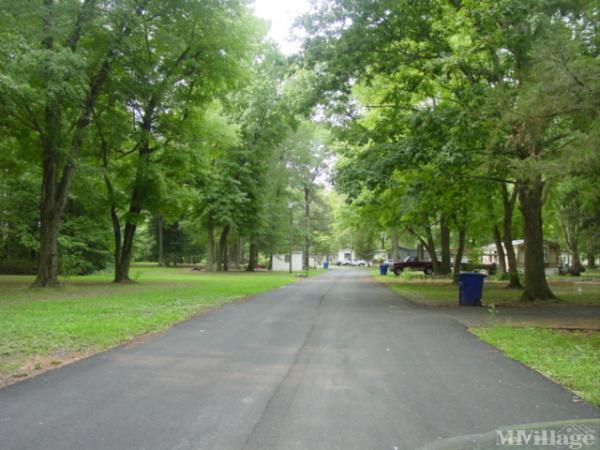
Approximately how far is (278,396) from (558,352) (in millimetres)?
5025

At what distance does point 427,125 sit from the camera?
48.1 ft

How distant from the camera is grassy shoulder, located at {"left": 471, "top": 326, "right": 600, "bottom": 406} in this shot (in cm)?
584

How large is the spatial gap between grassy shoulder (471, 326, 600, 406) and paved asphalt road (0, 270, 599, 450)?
24 cm

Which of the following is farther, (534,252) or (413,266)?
(413,266)

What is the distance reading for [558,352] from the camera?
7648 millimetres

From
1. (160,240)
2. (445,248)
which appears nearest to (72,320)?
(445,248)

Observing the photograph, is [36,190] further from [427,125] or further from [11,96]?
[427,125]

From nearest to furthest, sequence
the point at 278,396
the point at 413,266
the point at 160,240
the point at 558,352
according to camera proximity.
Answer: the point at 278,396
the point at 558,352
the point at 413,266
the point at 160,240

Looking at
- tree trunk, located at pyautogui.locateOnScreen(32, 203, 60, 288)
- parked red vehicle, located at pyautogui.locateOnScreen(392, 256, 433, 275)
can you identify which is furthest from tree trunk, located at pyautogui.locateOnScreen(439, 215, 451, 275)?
tree trunk, located at pyautogui.locateOnScreen(32, 203, 60, 288)

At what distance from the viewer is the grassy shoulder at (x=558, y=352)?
5.84 metres

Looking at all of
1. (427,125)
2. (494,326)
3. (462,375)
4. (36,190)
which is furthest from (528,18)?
(36,190)

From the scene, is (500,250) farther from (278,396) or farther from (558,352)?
(278,396)

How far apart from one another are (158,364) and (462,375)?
13.8ft

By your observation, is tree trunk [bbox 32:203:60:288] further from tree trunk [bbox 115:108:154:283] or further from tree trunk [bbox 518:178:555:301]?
tree trunk [bbox 518:178:555:301]
